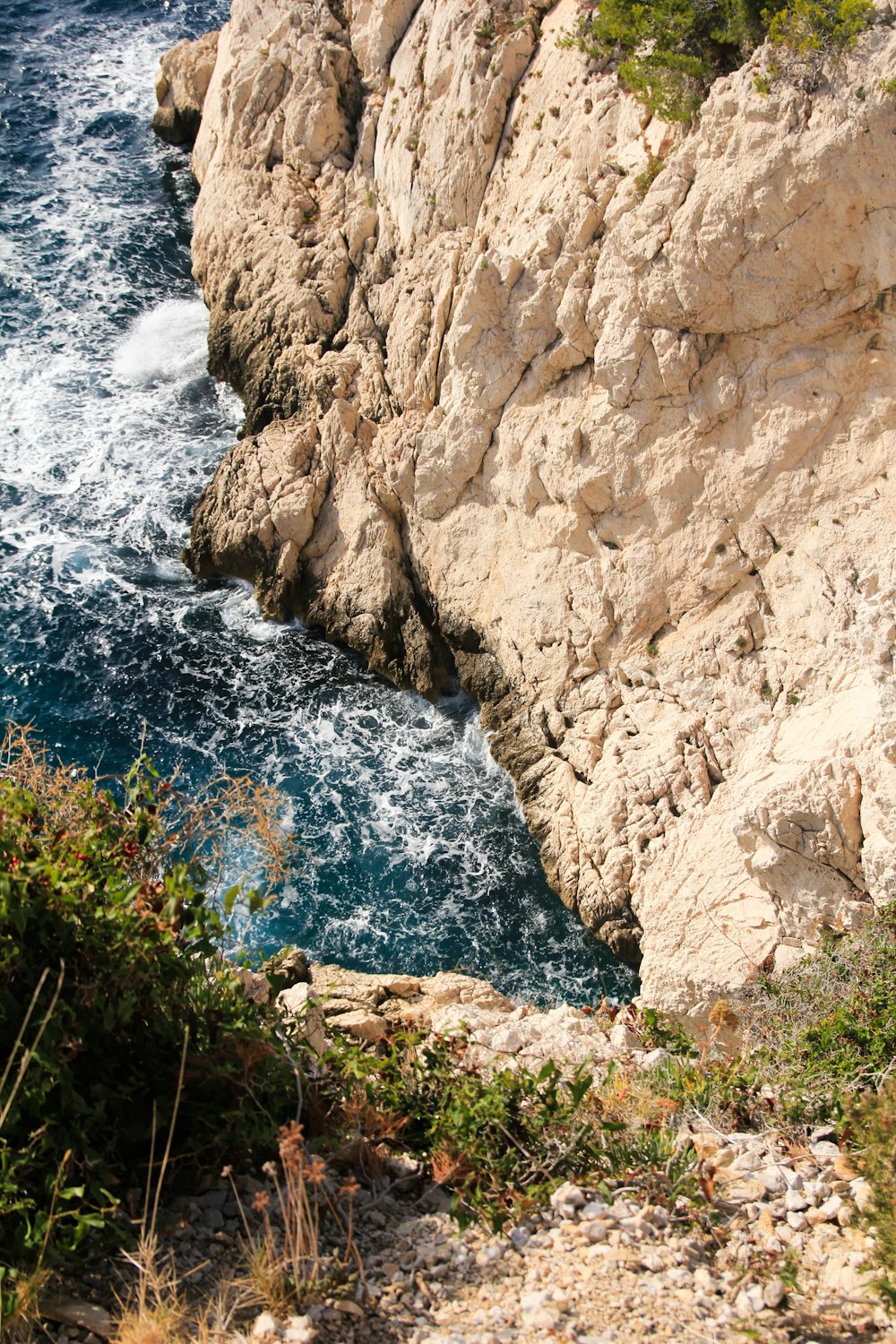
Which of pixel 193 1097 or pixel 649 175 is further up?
pixel 649 175

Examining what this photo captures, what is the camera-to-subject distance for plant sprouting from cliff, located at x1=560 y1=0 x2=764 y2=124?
13.6 meters

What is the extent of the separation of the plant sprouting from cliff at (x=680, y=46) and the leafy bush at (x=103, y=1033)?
39.6 ft

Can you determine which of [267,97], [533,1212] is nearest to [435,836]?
[533,1212]

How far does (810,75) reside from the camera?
488 inches

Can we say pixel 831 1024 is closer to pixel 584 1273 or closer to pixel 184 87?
pixel 584 1273

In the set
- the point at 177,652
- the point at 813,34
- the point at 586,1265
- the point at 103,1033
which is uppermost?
the point at 813,34

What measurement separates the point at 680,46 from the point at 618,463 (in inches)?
217

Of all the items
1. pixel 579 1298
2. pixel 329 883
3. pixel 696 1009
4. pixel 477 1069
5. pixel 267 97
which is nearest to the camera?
pixel 579 1298

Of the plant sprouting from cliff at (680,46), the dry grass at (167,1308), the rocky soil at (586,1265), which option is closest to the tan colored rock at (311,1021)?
the rocky soil at (586,1265)

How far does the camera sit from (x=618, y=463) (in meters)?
14.6

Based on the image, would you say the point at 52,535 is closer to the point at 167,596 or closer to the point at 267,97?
the point at 167,596

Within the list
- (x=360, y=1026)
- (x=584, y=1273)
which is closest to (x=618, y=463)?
(x=360, y=1026)

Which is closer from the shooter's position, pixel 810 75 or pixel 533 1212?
pixel 533 1212

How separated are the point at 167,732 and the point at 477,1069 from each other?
10.0 metres
